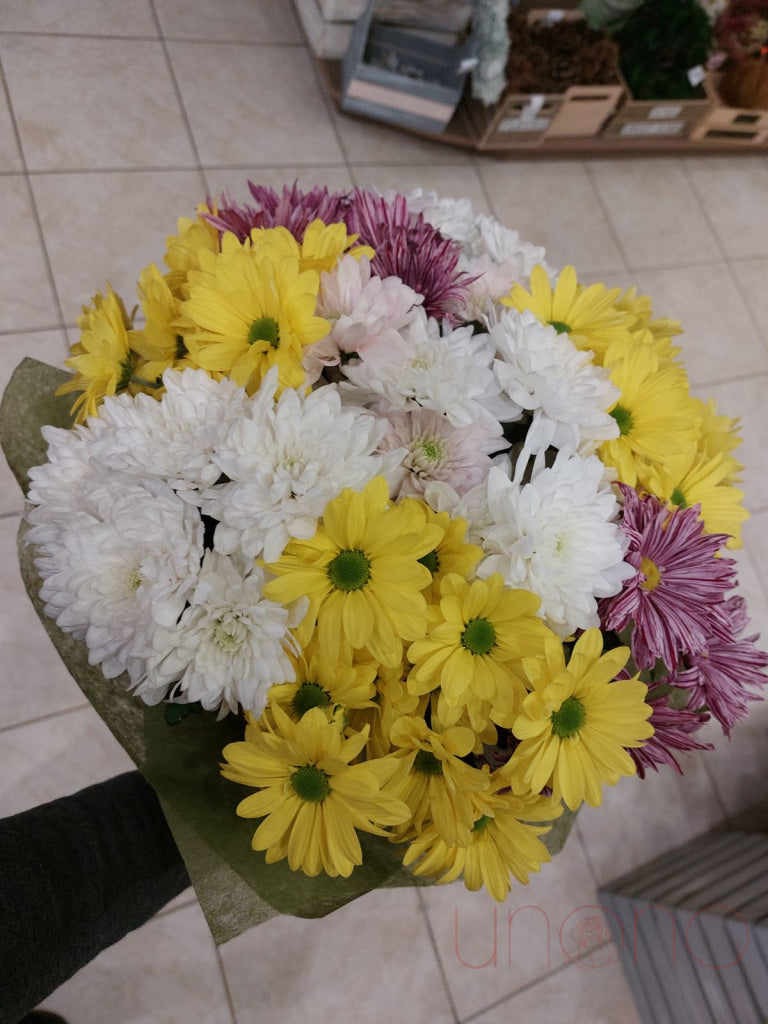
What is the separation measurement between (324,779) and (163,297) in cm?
44

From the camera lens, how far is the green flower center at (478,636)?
0.56 m

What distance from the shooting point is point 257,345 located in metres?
0.61

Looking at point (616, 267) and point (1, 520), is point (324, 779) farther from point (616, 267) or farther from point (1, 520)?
point (616, 267)

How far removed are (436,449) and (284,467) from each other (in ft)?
0.46

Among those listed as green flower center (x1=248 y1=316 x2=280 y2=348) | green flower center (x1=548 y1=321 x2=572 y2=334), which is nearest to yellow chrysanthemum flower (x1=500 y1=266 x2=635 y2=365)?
green flower center (x1=548 y1=321 x2=572 y2=334)

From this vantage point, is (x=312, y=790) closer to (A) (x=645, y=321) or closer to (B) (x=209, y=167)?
(A) (x=645, y=321)

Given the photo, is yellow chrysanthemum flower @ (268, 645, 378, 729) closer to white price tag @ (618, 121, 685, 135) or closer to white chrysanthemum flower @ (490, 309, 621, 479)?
white chrysanthemum flower @ (490, 309, 621, 479)

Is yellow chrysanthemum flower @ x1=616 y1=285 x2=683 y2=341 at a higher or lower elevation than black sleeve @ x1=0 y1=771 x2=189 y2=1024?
higher

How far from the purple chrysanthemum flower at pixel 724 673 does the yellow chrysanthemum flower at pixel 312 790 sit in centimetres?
31

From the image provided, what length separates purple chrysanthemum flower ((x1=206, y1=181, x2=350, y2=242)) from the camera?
703 millimetres

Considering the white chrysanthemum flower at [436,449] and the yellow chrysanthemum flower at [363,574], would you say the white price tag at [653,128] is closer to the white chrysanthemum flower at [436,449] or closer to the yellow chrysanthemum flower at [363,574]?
the white chrysanthemum flower at [436,449]

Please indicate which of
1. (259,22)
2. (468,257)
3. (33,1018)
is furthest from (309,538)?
(259,22)

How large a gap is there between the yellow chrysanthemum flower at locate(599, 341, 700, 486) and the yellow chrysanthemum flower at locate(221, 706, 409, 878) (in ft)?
1.17

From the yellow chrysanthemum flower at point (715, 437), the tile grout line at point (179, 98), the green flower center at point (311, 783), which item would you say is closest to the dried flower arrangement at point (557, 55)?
the tile grout line at point (179, 98)
